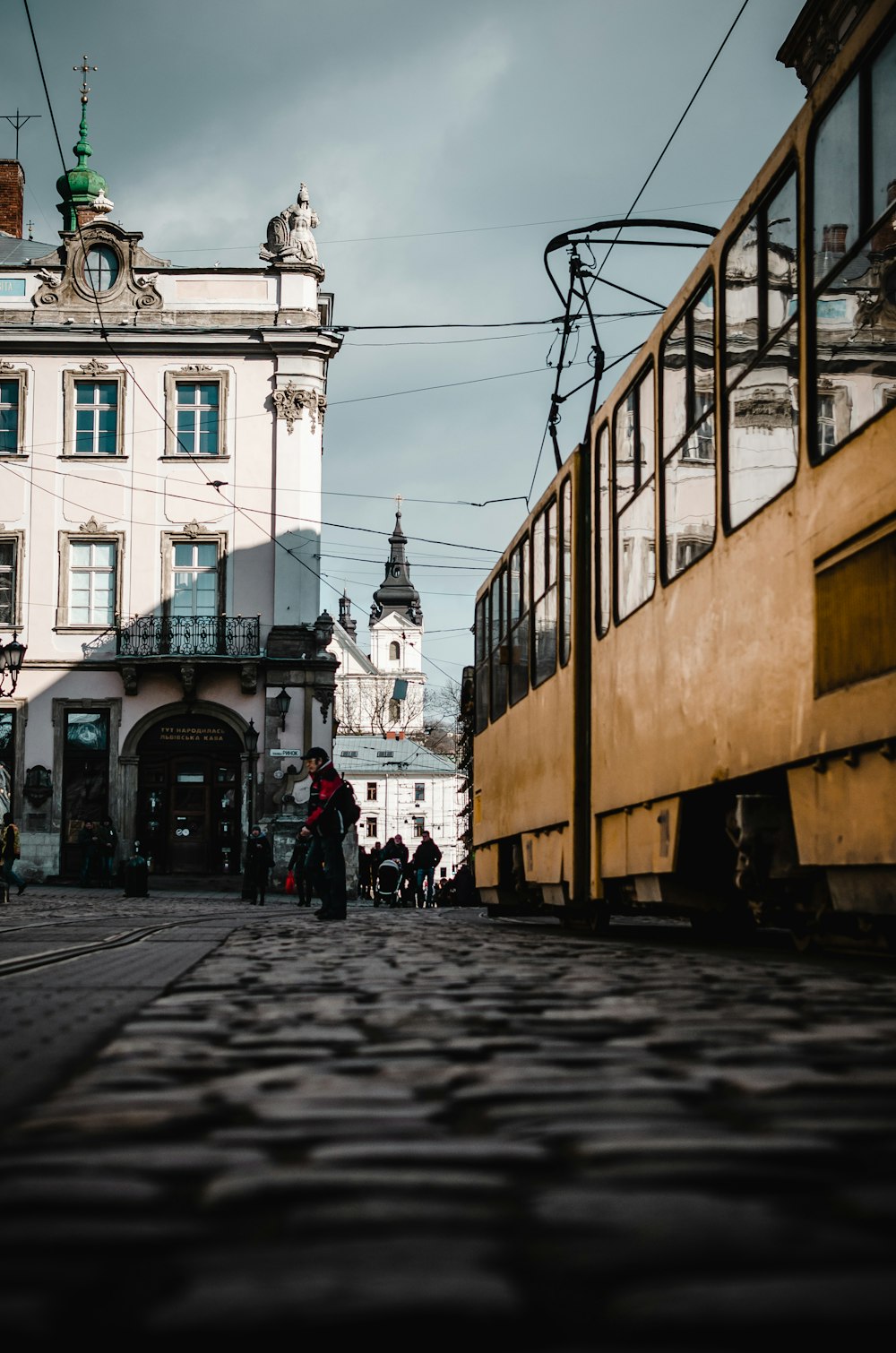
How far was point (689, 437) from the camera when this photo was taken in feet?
27.3

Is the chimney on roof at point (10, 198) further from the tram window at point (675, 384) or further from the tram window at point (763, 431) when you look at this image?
the tram window at point (763, 431)

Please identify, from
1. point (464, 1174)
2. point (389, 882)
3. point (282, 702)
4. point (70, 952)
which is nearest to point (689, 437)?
point (70, 952)

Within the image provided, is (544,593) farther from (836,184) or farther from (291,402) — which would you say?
(291,402)

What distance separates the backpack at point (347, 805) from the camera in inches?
592

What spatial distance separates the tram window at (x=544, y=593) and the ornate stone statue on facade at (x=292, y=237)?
26.4 m

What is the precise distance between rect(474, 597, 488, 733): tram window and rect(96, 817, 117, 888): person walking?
1990 centimetres

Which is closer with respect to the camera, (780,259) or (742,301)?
(780,259)

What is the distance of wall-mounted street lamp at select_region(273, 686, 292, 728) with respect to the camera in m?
36.3

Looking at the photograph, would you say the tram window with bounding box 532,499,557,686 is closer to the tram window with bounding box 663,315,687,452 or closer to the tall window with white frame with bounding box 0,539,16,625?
the tram window with bounding box 663,315,687,452

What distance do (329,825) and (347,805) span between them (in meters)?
0.98

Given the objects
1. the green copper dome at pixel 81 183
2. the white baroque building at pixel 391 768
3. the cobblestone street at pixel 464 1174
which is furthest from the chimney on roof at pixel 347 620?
the cobblestone street at pixel 464 1174

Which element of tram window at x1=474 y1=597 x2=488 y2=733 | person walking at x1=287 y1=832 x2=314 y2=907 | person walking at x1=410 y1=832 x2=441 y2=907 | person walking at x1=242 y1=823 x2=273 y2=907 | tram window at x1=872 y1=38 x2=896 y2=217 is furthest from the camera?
person walking at x1=410 y1=832 x2=441 y2=907

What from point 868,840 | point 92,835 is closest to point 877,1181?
point 868,840

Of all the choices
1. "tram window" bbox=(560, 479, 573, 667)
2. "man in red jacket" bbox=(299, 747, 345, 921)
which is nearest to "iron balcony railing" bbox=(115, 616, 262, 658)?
"man in red jacket" bbox=(299, 747, 345, 921)
